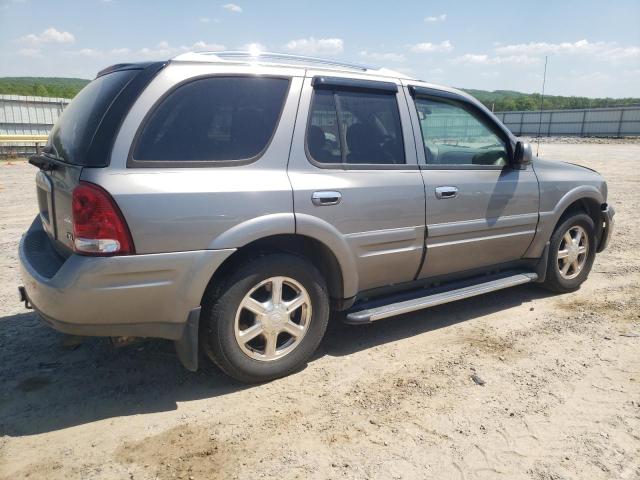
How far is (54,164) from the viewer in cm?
298

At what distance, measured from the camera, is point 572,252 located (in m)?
4.97

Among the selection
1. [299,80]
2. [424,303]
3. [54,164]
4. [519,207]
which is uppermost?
[299,80]

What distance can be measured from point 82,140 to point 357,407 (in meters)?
2.18

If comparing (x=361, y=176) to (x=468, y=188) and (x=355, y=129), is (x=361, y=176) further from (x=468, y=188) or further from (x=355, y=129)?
(x=468, y=188)

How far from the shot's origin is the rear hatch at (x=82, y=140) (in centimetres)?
269

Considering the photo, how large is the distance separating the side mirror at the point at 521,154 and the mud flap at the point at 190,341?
9.77 feet

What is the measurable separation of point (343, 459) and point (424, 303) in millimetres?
1547

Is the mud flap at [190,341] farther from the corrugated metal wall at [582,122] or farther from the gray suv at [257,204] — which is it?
the corrugated metal wall at [582,122]

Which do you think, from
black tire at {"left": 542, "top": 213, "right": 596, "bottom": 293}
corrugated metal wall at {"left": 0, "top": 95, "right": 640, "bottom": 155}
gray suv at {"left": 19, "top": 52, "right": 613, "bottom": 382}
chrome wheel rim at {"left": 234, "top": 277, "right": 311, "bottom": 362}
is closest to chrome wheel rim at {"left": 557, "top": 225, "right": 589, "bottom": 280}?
black tire at {"left": 542, "top": 213, "right": 596, "bottom": 293}

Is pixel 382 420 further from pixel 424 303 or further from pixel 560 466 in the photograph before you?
pixel 424 303

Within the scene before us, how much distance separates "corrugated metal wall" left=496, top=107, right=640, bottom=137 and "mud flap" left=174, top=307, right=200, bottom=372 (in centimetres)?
4314

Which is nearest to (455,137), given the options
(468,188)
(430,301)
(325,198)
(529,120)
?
(468,188)

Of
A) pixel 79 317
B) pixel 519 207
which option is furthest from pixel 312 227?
pixel 519 207

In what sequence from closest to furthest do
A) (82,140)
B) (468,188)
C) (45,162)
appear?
(82,140), (45,162), (468,188)
